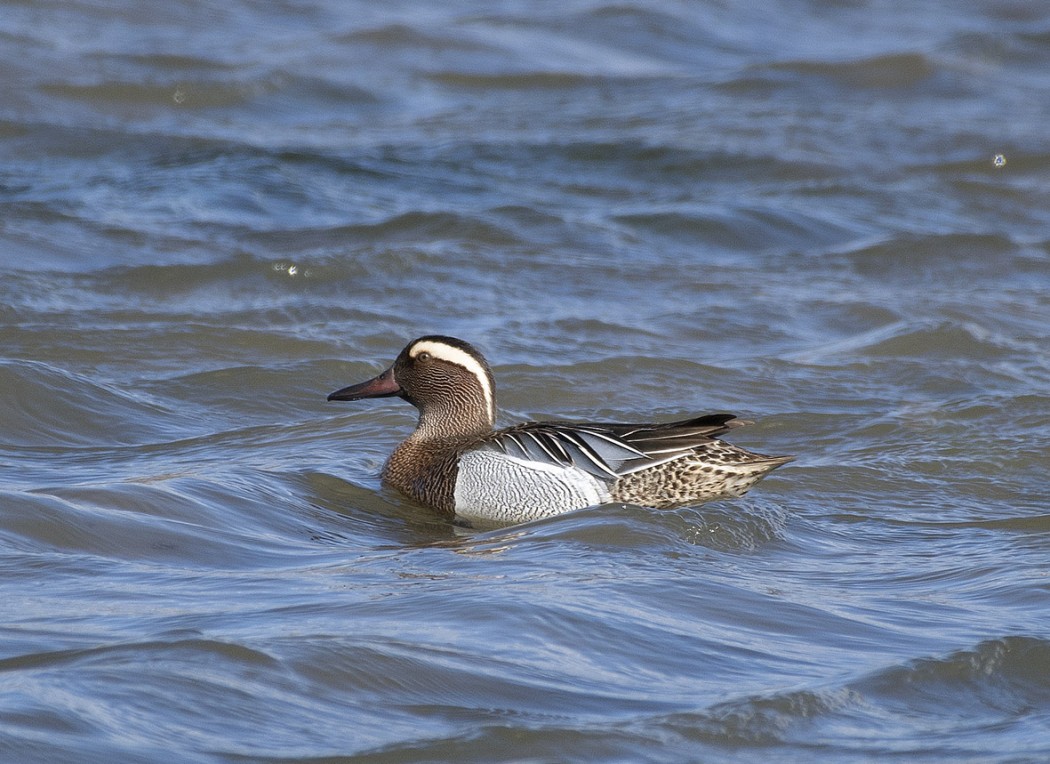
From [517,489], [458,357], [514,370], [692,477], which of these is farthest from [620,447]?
[514,370]

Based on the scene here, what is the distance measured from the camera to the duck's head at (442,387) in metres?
7.98

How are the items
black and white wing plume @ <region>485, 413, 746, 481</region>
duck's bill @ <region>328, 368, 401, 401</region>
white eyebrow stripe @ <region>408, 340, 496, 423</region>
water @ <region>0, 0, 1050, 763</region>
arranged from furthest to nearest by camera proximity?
duck's bill @ <region>328, 368, 401, 401</region>
white eyebrow stripe @ <region>408, 340, 496, 423</region>
black and white wing plume @ <region>485, 413, 746, 481</region>
water @ <region>0, 0, 1050, 763</region>

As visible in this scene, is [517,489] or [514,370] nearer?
A: [517,489]

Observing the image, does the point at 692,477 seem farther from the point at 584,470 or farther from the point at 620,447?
the point at 584,470

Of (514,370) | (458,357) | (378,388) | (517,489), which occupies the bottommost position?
(517,489)

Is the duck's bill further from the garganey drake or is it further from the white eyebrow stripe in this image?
the garganey drake

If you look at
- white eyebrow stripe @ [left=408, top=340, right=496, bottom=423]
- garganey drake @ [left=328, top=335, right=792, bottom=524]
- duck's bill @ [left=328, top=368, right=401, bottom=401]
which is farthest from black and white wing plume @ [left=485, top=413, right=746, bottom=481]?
duck's bill @ [left=328, top=368, right=401, bottom=401]

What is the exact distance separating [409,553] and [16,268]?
16.6 feet

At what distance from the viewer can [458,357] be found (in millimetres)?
7949

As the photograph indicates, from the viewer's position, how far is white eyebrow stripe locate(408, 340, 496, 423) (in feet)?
26.1

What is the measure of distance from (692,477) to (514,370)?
2.41 metres

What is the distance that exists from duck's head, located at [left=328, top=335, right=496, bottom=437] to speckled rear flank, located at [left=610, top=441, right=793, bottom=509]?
995 millimetres

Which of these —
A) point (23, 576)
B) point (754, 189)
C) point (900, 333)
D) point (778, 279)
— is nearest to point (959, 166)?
point (754, 189)

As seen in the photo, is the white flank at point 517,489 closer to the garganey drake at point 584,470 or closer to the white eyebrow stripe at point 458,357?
the garganey drake at point 584,470
